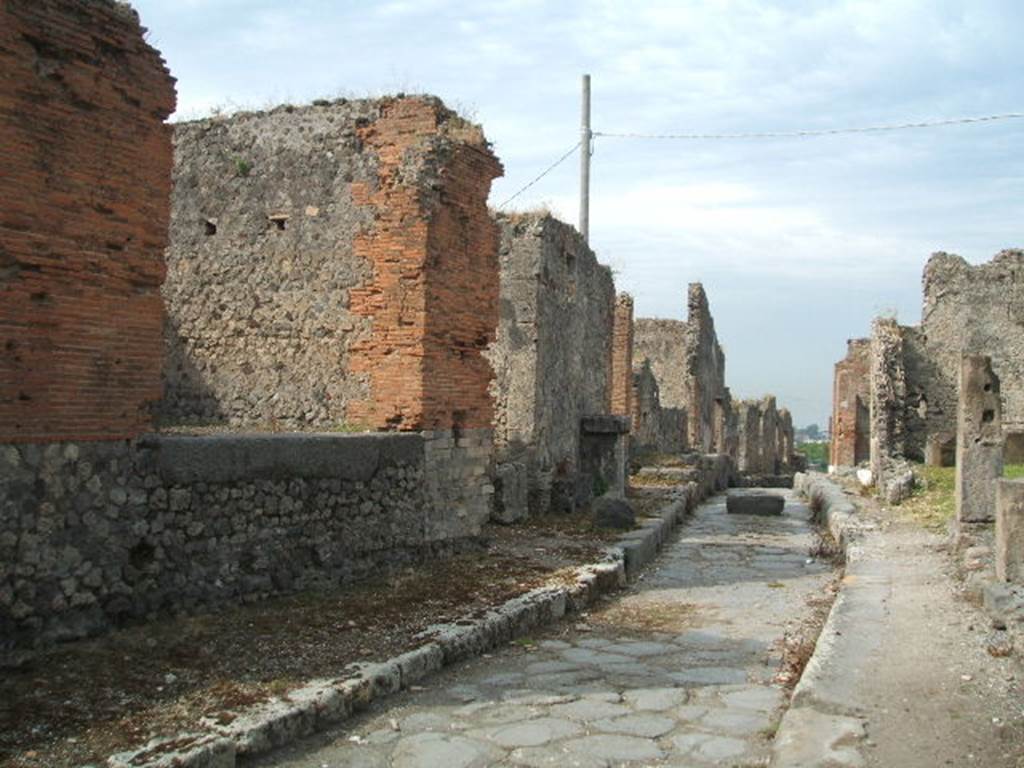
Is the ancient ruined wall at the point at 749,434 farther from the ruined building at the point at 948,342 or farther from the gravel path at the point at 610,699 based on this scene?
the gravel path at the point at 610,699

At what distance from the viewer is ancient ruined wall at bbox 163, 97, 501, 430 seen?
28.2ft

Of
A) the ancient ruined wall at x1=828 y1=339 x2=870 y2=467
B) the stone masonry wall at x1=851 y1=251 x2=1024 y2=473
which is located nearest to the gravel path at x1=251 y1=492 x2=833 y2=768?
the stone masonry wall at x1=851 y1=251 x2=1024 y2=473

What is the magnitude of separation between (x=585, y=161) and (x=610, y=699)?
15.3 m

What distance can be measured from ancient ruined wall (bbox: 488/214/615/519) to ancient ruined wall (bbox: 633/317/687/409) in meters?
16.0

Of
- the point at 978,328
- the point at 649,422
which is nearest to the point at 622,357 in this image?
the point at 649,422

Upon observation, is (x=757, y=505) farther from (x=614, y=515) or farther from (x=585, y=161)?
Answer: (x=585, y=161)

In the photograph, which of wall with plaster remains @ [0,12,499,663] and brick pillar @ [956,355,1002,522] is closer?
wall with plaster remains @ [0,12,499,663]

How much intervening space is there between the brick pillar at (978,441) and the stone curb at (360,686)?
3.44m

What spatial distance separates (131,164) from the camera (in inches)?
224

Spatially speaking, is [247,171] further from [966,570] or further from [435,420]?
[966,570]

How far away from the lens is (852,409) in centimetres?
2934

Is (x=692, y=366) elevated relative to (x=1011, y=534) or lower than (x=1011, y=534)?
elevated

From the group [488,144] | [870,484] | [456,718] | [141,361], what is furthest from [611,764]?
[870,484]

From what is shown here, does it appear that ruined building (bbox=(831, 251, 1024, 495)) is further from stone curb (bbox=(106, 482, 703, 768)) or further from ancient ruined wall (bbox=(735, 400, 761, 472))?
stone curb (bbox=(106, 482, 703, 768))
